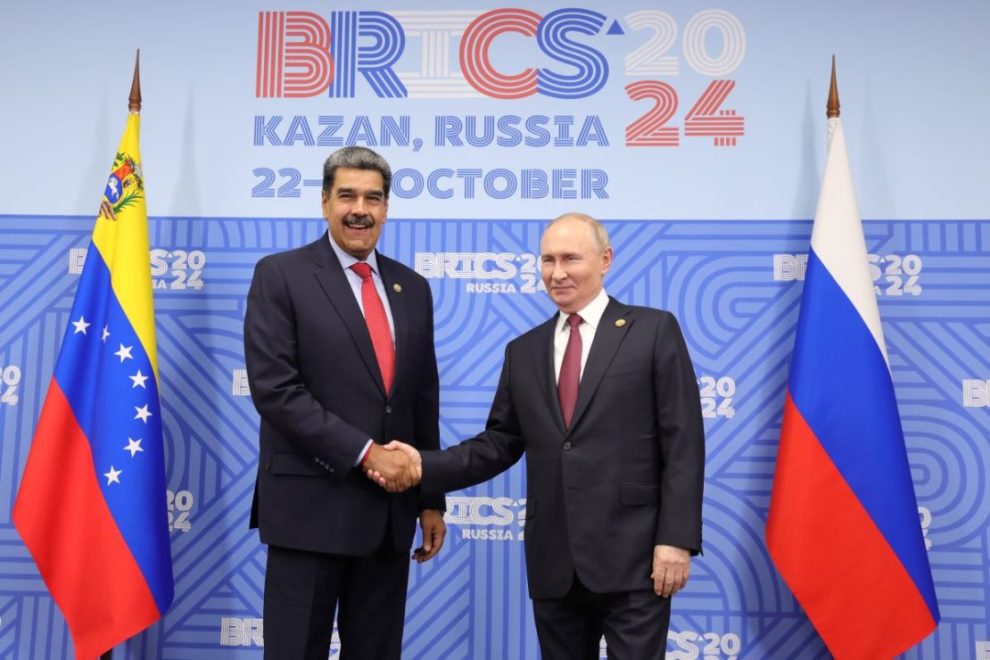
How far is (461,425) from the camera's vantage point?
3.09 meters

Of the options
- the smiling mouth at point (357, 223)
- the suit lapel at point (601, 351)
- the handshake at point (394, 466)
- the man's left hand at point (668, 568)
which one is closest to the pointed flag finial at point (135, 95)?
the smiling mouth at point (357, 223)

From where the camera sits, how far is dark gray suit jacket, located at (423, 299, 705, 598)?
6.57ft

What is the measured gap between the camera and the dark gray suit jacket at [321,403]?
2141 millimetres

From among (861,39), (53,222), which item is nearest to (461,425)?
(53,222)

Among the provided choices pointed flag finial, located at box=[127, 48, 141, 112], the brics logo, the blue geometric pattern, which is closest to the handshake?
the blue geometric pattern

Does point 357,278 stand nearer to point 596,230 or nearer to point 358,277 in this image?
point 358,277

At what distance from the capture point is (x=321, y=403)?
7.30ft

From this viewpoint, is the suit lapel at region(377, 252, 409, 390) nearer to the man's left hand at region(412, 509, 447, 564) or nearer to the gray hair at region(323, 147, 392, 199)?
the gray hair at region(323, 147, 392, 199)

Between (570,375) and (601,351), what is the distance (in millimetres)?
101

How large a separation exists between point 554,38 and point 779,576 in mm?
2111

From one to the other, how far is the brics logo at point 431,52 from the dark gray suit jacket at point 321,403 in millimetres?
1118

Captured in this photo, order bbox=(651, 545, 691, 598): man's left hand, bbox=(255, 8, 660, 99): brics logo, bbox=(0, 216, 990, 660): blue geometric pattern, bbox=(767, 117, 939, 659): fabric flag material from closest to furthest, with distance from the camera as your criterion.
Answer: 1. bbox=(651, 545, 691, 598): man's left hand
2. bbox=(767, 117, 939, 659): fabric flag material
3. bbox=(0, 216, 990, 660): blue geometric pattern
4. bbox=(255, 8, 660, 99): brics logo

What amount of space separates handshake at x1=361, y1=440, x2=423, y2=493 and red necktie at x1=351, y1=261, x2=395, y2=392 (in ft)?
0.55

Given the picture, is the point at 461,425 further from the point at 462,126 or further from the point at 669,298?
the point at 462,126
